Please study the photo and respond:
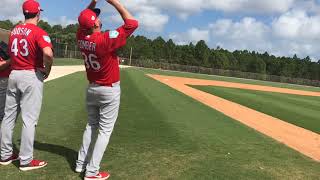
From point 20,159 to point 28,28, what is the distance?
1715mm

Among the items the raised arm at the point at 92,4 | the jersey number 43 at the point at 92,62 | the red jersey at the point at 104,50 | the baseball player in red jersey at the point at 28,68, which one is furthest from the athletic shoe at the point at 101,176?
the raised arm at the point at 92,4

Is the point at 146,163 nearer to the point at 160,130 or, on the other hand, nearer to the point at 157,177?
the point at 157,177

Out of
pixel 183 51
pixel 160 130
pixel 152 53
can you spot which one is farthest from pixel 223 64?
pixel 160 130

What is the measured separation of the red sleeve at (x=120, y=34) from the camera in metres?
5.63

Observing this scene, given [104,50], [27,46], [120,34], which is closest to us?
[120,34]

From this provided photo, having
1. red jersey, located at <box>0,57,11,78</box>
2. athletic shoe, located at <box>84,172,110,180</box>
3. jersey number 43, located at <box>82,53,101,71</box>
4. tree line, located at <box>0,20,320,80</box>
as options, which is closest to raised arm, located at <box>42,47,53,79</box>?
jersey number 43, located at <box>82,53,101,71</box>

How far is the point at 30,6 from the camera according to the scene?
6.06 metres

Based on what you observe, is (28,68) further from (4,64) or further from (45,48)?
(4,64)

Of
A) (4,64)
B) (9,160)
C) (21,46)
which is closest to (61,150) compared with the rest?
(9,160)

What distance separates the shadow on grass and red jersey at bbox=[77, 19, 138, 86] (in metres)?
1.58

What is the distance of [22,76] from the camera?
6.09 metres

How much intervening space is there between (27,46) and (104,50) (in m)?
1.06

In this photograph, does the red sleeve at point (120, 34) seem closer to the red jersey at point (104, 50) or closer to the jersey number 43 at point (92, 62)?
the red jersey at point (104, 50)

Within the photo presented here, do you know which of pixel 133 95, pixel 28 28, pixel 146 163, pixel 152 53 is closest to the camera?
pixel 28 28
